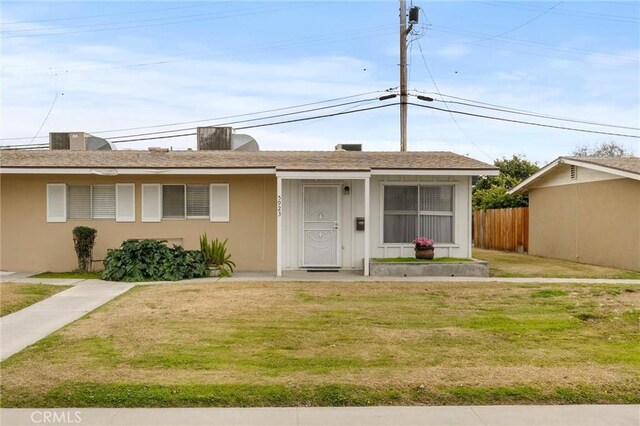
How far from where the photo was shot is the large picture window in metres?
16.3

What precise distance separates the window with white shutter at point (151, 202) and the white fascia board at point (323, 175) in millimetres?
3602

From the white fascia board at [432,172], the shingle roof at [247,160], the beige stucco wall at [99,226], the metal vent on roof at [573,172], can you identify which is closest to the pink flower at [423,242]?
the white fascia board at [432,172]

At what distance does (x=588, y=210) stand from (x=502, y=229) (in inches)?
341

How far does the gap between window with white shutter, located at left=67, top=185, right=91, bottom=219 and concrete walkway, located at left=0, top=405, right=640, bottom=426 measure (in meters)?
11.7

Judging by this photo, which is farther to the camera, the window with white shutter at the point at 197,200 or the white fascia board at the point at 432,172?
the window with white shutter at the point at 197,200

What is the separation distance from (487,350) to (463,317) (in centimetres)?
215

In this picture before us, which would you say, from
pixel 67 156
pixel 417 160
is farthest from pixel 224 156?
pixel 417 160

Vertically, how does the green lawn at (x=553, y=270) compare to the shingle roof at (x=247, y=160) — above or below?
below

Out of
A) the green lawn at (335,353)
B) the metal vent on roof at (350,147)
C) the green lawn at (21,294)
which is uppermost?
the metal vent on roof at (350,147)

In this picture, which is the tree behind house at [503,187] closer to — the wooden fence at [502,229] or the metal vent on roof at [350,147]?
the wooden fence at [502,229]

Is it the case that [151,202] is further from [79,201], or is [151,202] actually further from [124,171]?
[79,201]

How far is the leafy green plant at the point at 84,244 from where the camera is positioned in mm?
15367

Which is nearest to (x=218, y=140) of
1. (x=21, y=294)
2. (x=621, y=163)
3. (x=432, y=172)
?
(x=432, y=172)

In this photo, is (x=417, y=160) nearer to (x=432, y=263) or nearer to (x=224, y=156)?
(x=432, y=263)
